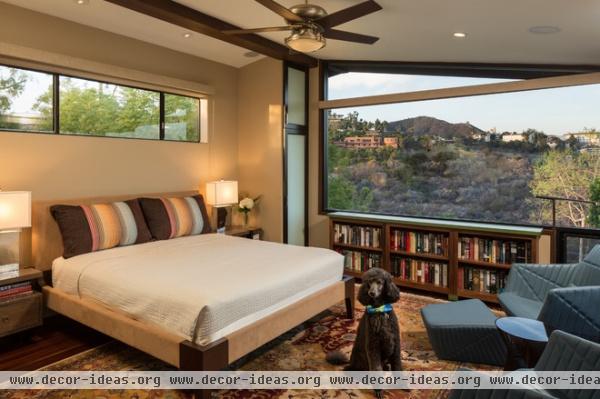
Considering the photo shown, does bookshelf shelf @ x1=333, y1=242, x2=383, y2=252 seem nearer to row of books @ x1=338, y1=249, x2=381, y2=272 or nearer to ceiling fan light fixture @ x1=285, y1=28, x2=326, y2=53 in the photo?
row of books @ x1=338, y1=249, x2=381, y2=272

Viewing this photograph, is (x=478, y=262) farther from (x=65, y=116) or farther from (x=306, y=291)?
(x=65, y=116)

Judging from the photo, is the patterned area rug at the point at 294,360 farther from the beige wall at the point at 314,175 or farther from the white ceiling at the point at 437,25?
the white ceiling at the point at 437,25

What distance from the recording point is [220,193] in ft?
16.1

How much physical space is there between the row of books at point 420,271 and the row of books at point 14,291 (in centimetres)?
349

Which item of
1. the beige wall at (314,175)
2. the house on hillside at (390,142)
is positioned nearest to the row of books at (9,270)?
the beige wall at (314,175)

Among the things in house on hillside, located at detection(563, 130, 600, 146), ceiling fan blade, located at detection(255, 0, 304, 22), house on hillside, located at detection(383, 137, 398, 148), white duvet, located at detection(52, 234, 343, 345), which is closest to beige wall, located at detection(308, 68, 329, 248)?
house on hillside, located at detection(383, 137, 398, 148)

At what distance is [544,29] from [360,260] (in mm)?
2955

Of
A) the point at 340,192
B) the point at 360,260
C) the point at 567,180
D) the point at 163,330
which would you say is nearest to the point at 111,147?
the point at 163,330

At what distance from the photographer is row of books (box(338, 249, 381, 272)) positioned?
15.9 feet

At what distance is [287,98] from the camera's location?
16.9ft

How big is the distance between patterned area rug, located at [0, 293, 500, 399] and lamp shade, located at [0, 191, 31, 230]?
109 centimetres

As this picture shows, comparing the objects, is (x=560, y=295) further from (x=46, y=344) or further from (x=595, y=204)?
(x=46, y=344)

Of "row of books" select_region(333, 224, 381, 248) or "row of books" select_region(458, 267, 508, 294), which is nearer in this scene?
"row of books" select_region(458, 267, 508, 294)

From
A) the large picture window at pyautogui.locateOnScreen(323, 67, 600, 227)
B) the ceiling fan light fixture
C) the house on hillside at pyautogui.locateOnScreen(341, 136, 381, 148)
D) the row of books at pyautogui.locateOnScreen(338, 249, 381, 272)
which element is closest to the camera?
the ceiling fan light fixture
